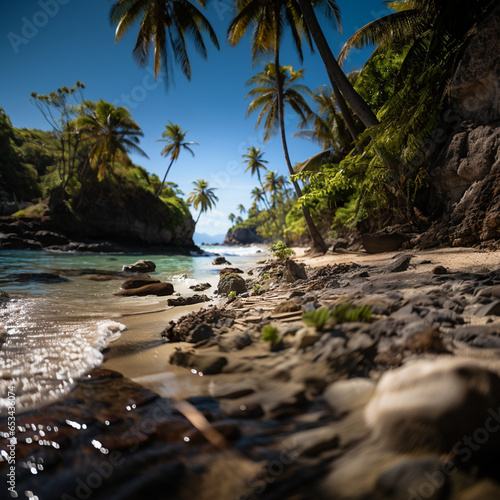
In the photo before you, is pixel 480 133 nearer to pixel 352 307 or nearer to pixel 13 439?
pixel 352 307

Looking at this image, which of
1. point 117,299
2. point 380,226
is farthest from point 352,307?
point 380,226

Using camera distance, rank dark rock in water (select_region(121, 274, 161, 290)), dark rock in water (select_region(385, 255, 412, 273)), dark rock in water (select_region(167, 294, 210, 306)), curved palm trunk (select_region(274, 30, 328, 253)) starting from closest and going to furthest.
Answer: dark rock in water (select_region(385, 255, 412, 273)) → dark rock in water (select_region(167, 294, 210, 306)) → dark rock in water (select_region(121, 274, 161, 290)) → curved palm trunk (select_region(274, 30, 328, 253))

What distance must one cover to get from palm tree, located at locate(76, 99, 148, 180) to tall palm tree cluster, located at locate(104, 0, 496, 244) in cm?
1484

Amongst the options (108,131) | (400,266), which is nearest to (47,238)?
(108,131)

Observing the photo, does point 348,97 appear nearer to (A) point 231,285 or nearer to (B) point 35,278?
(A) point 231,285

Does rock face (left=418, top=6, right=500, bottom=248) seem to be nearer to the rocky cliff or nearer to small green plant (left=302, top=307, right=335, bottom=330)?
small green plant (left=302, top=307, right=335, bottom=330)

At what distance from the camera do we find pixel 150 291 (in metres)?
5.73

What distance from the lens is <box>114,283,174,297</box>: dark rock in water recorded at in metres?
5.53

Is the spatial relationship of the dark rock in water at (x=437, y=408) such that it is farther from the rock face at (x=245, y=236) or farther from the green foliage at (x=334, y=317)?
the rock face at (x=245, y=236)

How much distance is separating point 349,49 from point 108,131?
23.4m

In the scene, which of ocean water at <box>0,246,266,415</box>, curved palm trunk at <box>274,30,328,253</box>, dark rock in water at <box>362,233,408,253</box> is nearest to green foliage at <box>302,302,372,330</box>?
ocean water at <box>0,246,266,415</box>

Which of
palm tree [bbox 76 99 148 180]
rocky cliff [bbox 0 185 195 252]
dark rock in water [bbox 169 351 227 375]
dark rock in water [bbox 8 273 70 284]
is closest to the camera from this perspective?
dark rock in water [bbox 169 351 227 375]

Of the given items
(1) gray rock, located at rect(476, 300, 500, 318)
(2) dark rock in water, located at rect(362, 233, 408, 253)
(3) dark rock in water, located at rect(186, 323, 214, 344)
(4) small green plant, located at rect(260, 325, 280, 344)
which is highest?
(2) dark rock in water, located at rect(362, 233, 408, 253)

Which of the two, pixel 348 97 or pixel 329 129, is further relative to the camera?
pixel 329 129
